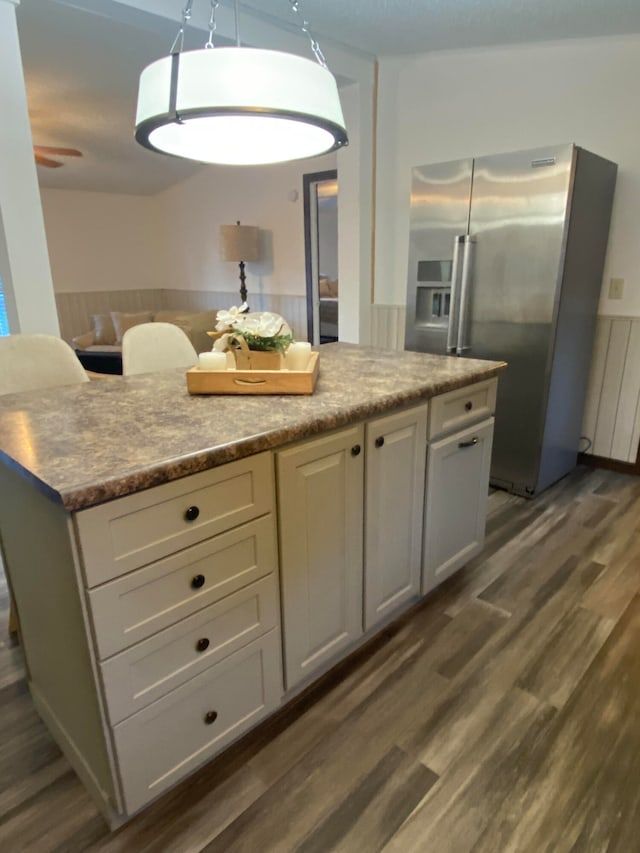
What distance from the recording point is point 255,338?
1597 mm

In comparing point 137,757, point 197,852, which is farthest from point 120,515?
point 197,852

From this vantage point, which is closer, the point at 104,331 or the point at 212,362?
the point at 212,362

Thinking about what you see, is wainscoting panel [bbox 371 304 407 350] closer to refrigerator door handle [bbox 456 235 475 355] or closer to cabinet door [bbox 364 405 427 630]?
refrigerator door handle [bbox 456 235 475 355]

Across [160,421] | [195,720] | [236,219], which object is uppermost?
[236,219]

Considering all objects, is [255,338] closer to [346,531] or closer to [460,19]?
[346,531]

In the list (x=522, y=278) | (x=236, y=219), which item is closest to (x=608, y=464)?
(x=522, y=278)

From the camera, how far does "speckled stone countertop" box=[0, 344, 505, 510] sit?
105cm

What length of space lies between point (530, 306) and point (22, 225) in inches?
97.2

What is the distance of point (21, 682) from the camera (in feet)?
5.69

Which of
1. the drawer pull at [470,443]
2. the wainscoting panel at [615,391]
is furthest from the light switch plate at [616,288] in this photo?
the drawer pull at [470,443]

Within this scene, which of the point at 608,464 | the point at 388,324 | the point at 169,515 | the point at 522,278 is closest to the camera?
the point at 169,515

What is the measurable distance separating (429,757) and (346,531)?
657mm

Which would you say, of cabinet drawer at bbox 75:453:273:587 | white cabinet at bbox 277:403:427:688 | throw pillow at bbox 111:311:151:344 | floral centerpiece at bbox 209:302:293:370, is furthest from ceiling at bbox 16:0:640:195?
cabinet drawer at bbox 75:453:273:587

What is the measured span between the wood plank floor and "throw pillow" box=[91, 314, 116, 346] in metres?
4.93
